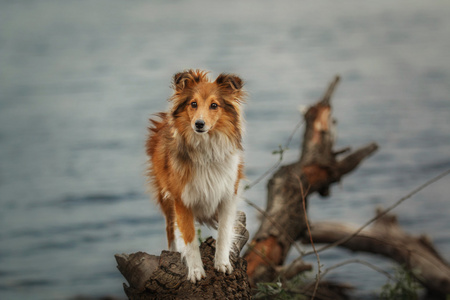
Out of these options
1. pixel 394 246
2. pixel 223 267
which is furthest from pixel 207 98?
pixel 394 246

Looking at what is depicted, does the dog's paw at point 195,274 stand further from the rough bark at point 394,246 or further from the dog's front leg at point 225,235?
the rough bark at point 394,246

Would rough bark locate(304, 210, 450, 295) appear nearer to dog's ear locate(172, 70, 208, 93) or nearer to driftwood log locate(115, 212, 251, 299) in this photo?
driftwood log locate(115, 212, 251, 299)

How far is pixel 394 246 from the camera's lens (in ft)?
24.7

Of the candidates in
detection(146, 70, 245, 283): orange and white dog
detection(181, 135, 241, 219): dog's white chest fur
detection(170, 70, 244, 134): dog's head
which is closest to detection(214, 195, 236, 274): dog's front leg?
detection(146, 70, 245, 283): orange and white dog

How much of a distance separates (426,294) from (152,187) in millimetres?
4811

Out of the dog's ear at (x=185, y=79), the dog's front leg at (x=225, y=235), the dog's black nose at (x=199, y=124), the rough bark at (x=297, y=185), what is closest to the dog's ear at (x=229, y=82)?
the dog's ear at (x=185, y=79)

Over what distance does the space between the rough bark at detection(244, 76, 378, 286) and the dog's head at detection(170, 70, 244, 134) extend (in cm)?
190

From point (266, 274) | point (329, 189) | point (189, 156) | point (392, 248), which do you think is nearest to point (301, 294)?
point (266, 274)

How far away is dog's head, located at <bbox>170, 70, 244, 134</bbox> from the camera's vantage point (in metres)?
3.74

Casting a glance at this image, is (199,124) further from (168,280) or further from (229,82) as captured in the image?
(168,280)

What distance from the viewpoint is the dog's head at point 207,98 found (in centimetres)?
374

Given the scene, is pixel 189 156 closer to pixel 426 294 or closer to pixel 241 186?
pixel 241 186

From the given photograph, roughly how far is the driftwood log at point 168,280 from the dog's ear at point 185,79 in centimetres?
112

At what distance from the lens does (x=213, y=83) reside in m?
3.88
